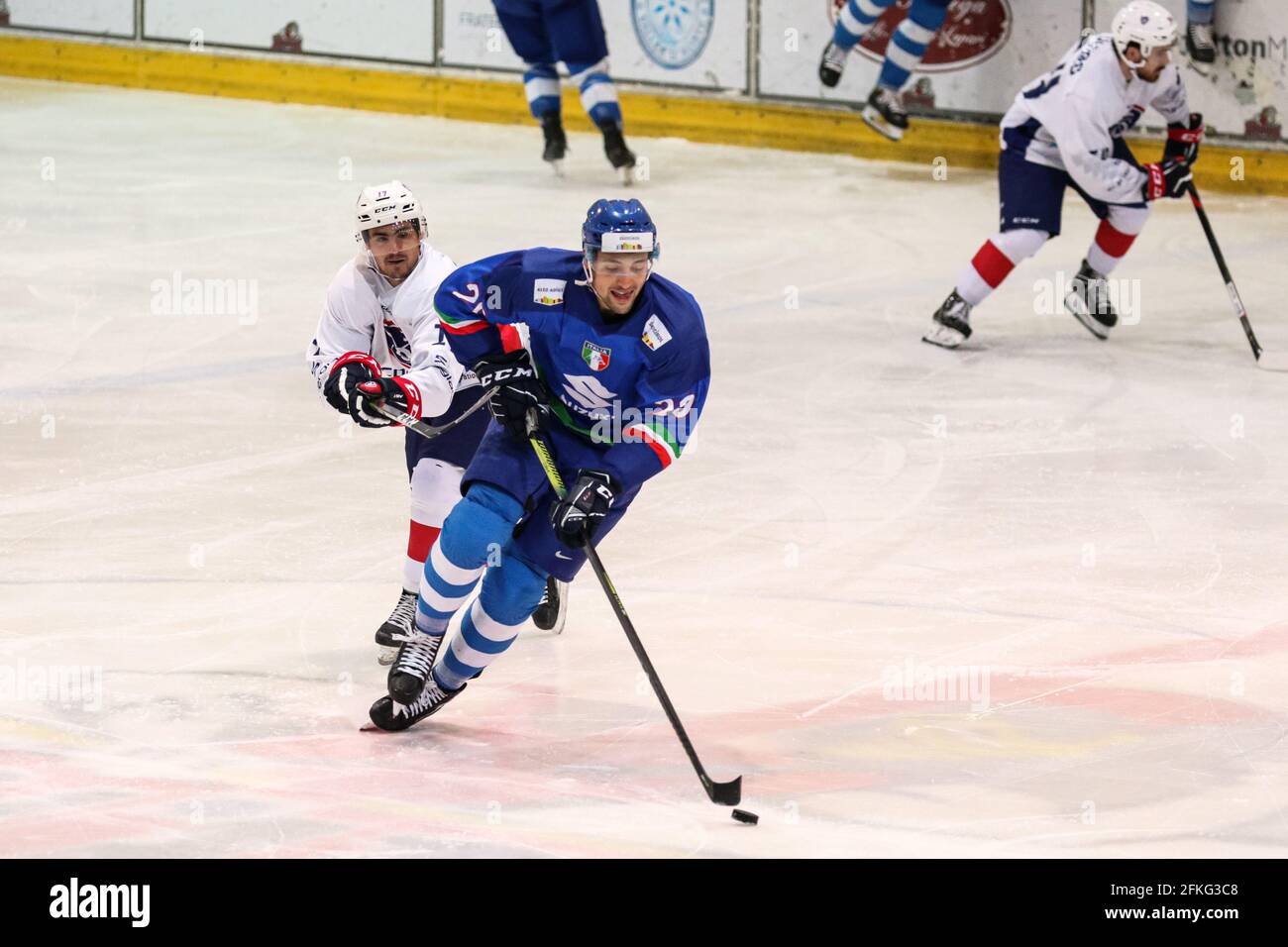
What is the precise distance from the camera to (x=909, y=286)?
862 centimetres

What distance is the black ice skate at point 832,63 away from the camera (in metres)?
11.0

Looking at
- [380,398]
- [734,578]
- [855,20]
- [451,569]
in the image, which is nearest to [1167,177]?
[734,578]

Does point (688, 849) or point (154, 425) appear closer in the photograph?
point (688, 849)

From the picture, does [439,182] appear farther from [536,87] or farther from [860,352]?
[860,352]

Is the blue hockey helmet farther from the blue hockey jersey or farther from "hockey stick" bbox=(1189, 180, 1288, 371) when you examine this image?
"hockey stick" bbox=(1189, 180, 1288, 371)

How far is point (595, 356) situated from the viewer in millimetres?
4141

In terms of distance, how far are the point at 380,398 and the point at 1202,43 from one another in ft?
22.0

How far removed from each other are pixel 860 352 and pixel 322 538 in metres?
2.70

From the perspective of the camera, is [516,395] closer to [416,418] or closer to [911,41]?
[416,418]

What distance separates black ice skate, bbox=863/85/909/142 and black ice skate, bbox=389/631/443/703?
6.91 m

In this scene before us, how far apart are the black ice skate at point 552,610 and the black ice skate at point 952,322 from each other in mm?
3124

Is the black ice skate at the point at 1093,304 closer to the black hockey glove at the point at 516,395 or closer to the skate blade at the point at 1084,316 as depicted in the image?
the skate blade at the point at 1084,316
